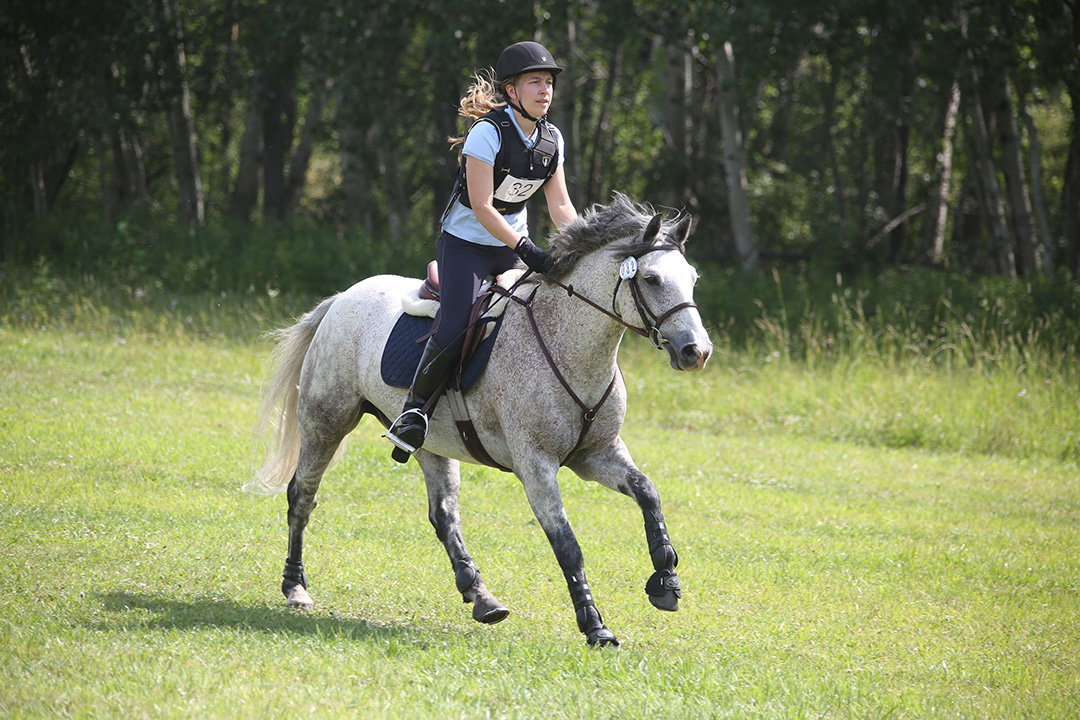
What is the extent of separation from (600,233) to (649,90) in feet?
90.6

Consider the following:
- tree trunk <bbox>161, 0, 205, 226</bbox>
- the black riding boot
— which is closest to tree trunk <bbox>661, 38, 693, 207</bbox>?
tree trunk <bbox>161, 0, 205, 226</bbox>

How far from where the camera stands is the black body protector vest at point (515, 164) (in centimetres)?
535

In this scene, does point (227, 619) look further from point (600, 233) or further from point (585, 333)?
point (600, 233)

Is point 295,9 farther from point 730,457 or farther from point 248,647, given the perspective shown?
point 248,647

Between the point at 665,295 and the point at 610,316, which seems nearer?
the point at 665,295

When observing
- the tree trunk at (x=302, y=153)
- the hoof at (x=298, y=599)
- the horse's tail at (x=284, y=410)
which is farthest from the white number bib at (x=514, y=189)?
the tree trunk at (x=302, y=153)

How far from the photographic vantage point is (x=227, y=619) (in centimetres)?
555

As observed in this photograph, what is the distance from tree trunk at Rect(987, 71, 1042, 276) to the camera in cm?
1775

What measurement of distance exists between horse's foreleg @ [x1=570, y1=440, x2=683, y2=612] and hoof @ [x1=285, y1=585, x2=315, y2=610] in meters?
1.85

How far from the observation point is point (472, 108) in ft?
18.7

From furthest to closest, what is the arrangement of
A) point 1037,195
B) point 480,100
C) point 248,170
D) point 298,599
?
point 248,170 → point 1037,195 → point 298,599 → point 480,100

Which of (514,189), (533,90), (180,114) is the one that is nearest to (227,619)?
(514,189)

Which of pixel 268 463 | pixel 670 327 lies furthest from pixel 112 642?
pixel 670 327

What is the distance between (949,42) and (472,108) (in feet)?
50.2
